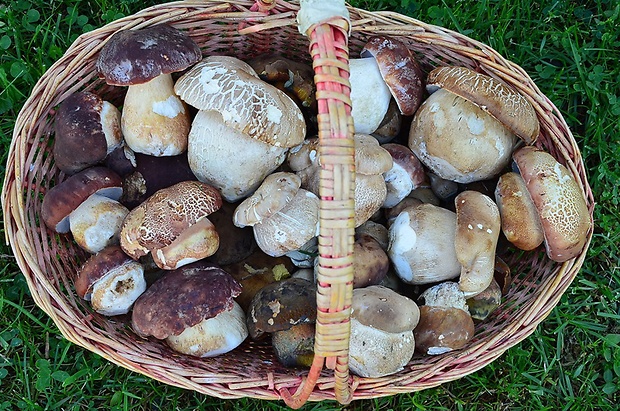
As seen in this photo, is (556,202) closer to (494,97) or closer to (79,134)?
(494,97)

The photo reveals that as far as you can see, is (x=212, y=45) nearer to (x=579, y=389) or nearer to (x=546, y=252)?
(x=546, y=252)

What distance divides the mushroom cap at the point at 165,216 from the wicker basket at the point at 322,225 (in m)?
0.37

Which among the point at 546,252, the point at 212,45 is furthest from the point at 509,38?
the point at 212,45

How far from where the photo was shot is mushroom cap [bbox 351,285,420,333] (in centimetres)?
243

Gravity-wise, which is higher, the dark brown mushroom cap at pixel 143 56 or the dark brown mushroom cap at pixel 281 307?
the dark brown mushroom cap at pixel 143 56

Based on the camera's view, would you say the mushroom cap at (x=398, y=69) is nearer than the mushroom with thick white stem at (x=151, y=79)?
No

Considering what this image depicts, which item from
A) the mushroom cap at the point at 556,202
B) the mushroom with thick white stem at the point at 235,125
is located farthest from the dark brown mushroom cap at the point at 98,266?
the mushroom cap at the point at 556,202

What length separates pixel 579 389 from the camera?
10.4 feet

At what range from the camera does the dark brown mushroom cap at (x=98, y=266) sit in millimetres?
2485

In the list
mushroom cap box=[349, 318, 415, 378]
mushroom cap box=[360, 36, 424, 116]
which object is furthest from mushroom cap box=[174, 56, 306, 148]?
mushroom cap box=[349, 318, 415, 378]

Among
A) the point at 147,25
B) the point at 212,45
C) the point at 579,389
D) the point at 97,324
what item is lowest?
the point at 579,389

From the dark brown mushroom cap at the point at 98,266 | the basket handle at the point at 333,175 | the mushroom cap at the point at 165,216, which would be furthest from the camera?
the dark brown mushroom cap at the point at 98,266

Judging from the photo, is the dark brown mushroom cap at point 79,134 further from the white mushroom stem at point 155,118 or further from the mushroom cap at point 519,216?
the mushroom cap at point 519,216

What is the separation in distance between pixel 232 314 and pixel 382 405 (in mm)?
956
